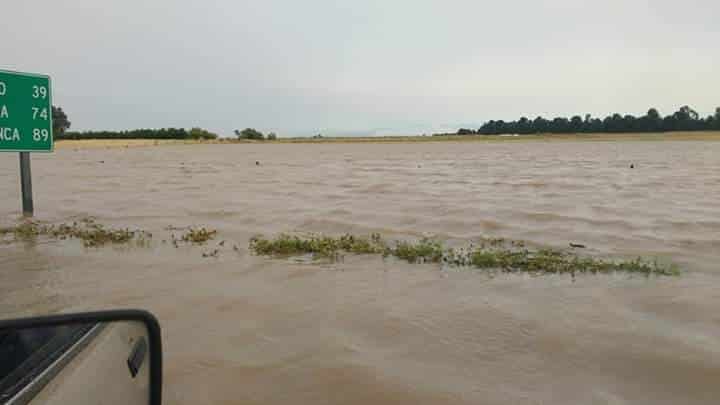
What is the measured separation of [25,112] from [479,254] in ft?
25.1

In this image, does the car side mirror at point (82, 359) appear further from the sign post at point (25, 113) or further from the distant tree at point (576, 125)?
the distant tree at point (576, 125)

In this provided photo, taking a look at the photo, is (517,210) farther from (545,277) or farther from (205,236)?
(205,236)

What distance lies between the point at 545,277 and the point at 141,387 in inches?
186

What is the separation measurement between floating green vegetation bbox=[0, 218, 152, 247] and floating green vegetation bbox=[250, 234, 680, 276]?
1.97m

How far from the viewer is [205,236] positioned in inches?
303

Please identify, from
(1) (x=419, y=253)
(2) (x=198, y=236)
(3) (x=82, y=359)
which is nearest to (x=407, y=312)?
(1) (x=419, y=253)

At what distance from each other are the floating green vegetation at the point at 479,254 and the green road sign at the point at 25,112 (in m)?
4.35

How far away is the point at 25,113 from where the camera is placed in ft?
27.6

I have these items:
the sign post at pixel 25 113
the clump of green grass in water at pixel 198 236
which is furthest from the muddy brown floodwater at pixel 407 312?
the sign post at pixel 25 113

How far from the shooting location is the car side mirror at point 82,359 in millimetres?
1365

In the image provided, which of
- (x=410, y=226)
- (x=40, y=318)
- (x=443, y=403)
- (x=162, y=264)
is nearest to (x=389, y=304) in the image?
(x=443, y=403)

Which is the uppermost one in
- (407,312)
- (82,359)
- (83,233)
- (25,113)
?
(25,113)

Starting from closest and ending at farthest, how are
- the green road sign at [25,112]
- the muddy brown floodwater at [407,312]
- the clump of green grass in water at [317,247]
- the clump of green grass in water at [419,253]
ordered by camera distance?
the muddy brown floodwater at [407,312] < the clump of green grass in water at [419,253] < the clump of green grass in water at [317,247] < the green road sign at [25,112]

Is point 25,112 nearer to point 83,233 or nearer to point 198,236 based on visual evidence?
point 83,233
